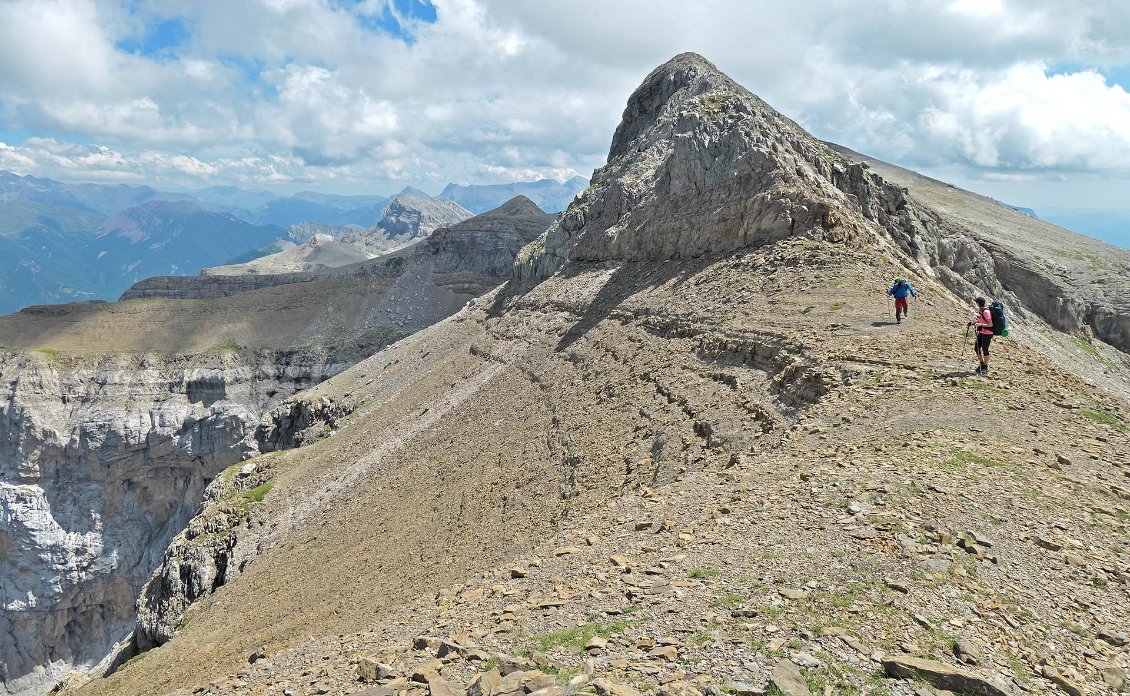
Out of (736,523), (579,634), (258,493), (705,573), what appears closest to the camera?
(579,634)

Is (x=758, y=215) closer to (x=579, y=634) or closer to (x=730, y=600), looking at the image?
(x=730, y=600)

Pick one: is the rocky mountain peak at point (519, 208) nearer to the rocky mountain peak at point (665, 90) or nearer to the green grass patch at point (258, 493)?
the rocky mountain peak at point (665, 90)

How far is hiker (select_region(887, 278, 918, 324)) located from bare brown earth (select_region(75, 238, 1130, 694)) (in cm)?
46

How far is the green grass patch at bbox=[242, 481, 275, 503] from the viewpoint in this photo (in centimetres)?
3828

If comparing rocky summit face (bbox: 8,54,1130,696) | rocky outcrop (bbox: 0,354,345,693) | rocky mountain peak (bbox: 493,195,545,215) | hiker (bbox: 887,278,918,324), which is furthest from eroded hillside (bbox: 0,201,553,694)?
rocky mountain peak (bbox: 493,195,545,215)

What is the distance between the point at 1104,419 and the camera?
14727 mm

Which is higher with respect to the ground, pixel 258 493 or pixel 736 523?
pixel 736 523

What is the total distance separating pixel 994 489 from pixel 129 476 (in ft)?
323

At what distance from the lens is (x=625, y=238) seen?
46062 millimetres

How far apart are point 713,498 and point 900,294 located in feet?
39.4

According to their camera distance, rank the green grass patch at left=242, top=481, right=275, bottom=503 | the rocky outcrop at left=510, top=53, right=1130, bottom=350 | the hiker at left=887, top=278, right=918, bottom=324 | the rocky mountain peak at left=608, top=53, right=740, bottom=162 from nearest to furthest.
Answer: the hiker at left=887, top=278, right=918, bottom=324
the rocky outcrop at left=510, top=53, right=1130, bottom=350
the green grass patch at left=242, top=481, right=275, bottom=503
the rocky mountain peak at left=608, top=53, right=740, bottom=162

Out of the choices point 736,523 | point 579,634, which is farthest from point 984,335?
point 579,634

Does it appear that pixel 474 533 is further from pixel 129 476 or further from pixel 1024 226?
pixel 1024 226

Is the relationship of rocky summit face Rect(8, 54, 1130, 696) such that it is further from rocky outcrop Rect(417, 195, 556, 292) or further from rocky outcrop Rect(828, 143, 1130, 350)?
rocky outcrop Rect(417, 195, 556, 292)
